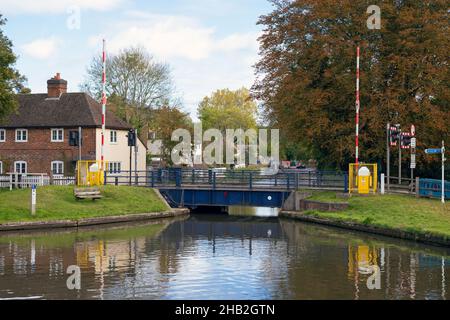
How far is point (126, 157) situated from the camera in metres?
57.4

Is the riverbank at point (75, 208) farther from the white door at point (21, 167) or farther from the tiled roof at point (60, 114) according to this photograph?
the white door at point (21, 167)

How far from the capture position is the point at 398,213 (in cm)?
3136

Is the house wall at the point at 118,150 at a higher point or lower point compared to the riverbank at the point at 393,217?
higher

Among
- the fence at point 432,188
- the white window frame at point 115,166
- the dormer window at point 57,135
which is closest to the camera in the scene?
the fence at point 432,188

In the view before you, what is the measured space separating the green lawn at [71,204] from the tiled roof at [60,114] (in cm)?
1464

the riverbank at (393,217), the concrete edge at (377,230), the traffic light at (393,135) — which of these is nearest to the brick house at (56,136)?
the concrete edge at (377,230)

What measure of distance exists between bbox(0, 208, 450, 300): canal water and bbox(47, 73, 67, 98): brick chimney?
28.4m

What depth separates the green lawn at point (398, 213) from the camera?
2781 cm

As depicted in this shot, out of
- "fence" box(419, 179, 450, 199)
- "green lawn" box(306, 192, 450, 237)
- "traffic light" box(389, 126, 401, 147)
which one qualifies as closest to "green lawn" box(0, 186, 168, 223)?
"green lawn" box(306, 192, 450, 237)

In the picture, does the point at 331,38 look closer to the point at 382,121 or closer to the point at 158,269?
the point at 382,121

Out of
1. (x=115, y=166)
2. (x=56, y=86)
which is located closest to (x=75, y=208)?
(x=115, y=166)

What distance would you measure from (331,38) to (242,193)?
11.9m

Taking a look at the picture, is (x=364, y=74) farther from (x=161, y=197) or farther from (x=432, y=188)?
(x=161, y=197)
